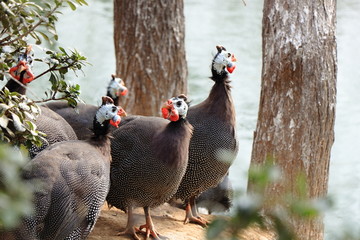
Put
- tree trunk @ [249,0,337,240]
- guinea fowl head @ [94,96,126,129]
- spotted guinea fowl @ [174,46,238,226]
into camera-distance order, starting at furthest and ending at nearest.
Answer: tree trunk @ [249,0,337,240] < spotted guinea fowl @ [174,46,238,226] < guinea fowl head @ [94,96,126,129]

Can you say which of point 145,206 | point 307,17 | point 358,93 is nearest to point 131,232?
point 145,206

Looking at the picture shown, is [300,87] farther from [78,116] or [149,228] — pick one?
[78,116]

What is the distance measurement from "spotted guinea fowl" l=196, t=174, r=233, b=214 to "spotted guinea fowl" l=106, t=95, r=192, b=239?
58.3 inches

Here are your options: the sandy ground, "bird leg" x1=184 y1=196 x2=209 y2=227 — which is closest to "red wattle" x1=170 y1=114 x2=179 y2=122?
the sandy ground

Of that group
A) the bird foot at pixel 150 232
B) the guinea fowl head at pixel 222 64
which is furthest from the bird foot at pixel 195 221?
the guinea fowl head at pixel 222 64

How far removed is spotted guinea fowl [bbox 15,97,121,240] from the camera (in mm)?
3834

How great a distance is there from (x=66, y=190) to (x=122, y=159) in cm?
84

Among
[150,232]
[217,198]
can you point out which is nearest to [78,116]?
[150,232]

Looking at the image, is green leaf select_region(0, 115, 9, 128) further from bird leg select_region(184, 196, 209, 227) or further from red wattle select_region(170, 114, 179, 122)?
bird leg select_region(184, 196, 209, 227)

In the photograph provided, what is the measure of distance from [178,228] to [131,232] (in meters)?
0.56

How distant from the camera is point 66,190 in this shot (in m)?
3.94

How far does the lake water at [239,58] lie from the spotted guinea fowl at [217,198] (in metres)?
2.72

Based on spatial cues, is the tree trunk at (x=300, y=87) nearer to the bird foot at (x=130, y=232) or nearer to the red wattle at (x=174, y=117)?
the red wattle at (x=174, y=117)

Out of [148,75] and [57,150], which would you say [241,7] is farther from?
[57,150]
